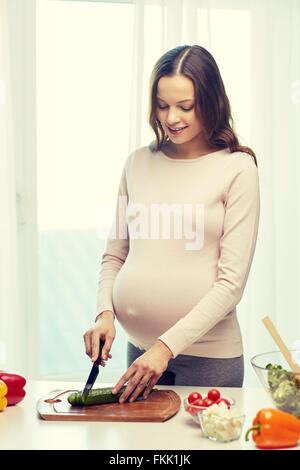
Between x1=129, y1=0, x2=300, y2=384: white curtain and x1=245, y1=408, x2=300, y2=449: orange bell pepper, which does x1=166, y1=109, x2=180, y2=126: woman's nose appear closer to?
x1=245, y1=408, x2=300, y2=449: orange bell pepper

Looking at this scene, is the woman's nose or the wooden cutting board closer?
the wooden cutting board

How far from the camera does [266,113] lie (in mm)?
3076

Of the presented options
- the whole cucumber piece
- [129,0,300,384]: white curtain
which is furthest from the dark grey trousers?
[129,0,300,384]: white curtain

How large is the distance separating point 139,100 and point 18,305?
117 centimetres

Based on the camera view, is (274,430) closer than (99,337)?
Yes

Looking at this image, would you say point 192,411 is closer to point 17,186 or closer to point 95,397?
point 95,397

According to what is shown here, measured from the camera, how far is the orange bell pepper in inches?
46.4

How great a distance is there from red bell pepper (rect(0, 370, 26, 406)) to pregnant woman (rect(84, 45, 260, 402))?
0.71ft

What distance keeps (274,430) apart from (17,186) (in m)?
2.17

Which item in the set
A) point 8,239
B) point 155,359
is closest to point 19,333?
point 8,239

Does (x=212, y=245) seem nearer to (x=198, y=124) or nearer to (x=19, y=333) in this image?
(x=198, y=124)

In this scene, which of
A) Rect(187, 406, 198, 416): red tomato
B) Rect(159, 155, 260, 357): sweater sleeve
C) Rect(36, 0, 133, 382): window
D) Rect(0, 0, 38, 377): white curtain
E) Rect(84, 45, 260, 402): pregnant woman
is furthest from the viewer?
Rect(36, 0, 133, 382): window

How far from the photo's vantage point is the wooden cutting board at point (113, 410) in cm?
134

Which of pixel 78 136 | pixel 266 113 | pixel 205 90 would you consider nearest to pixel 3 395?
pixel 205 90
